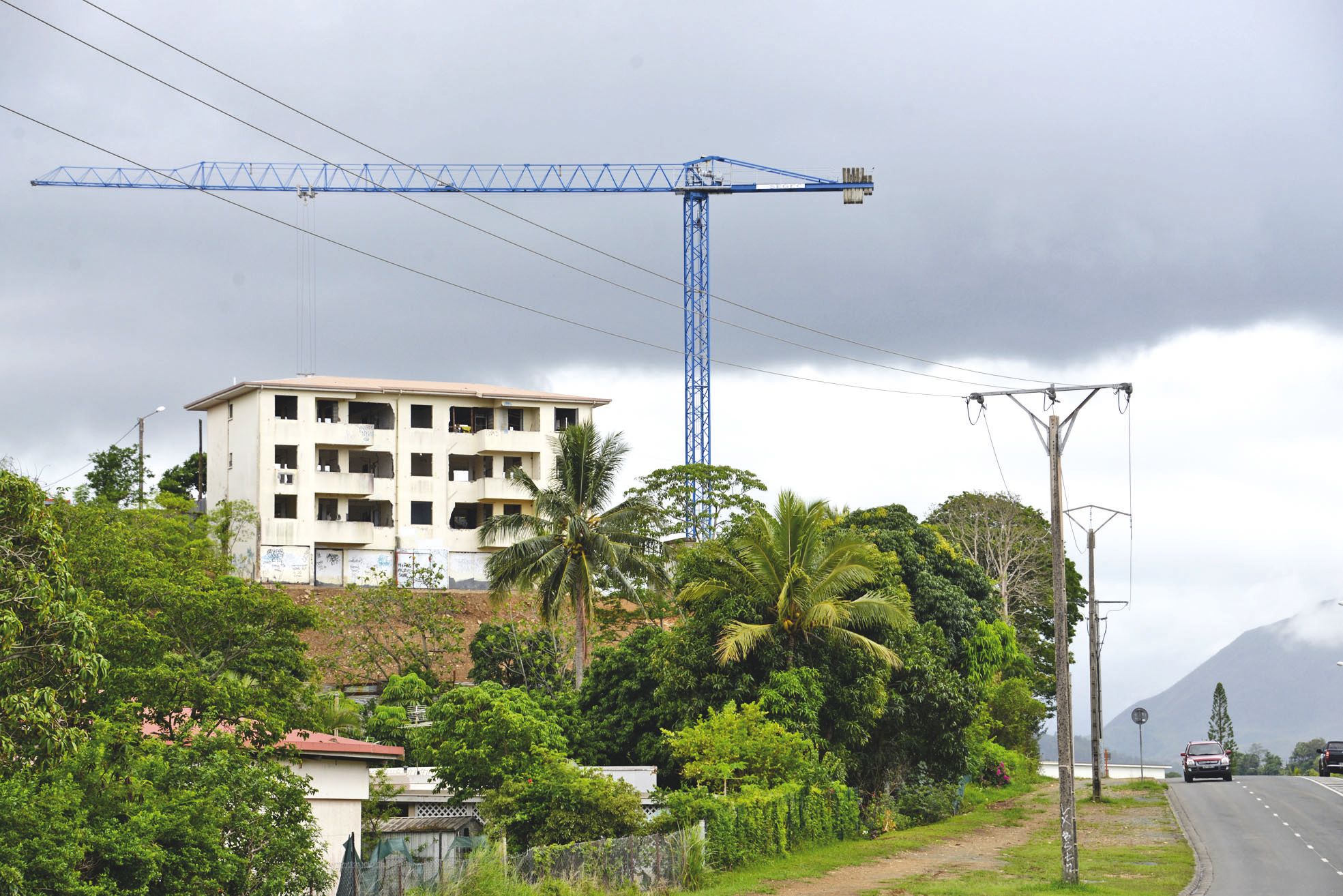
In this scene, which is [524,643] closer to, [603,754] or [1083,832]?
[603,754]

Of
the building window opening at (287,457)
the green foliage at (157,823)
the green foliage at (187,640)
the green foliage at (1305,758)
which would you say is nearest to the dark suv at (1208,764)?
the green foliage at (1305,758)

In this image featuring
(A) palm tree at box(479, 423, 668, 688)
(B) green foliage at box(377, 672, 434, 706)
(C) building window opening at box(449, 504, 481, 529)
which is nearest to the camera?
(A) palm tree at box(479, 423, 668, 688)

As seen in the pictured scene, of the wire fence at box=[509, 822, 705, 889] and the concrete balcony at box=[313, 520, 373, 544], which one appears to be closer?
the wire fence at box=[509, 822, 705, 889]

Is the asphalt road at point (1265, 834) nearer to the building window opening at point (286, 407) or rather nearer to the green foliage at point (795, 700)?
the green foliage at point (795, 700)

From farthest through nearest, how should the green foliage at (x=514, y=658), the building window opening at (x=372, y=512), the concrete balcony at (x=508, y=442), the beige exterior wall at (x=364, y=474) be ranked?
the concrete balcony at (x=508, y=442) → the building window opening at (x=372, y=512) → the beige exterior wall at (x=364, y=474) → the green foliage at (x=514, y=658)

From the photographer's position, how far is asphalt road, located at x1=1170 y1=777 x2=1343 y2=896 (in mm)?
30438

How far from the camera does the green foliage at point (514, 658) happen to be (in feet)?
189

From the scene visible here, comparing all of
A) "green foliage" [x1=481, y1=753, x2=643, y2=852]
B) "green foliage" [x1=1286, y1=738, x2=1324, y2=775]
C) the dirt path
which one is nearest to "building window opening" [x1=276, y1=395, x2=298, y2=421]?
the dirt path

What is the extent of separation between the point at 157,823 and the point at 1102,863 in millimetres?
21524

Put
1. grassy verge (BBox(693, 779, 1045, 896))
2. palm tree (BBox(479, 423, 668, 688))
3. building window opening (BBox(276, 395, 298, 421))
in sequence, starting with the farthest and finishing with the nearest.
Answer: building window opening (BBox(276, 395, 298, 421)) → palm tree (BBox(479, 423, 668, 688)) → grassy verge (BBox(693, 779, 1045, 896))

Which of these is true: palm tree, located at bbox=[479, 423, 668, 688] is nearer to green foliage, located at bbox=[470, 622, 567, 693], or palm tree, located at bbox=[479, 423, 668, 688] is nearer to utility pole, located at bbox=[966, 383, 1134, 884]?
green foliage, located at bbox=[470, 622, 567, 693]

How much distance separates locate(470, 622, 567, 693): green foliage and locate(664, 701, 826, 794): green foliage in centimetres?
2180

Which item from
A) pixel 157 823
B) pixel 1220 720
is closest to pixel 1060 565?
pixel 157 823

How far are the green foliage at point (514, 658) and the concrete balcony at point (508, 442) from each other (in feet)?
88.7
